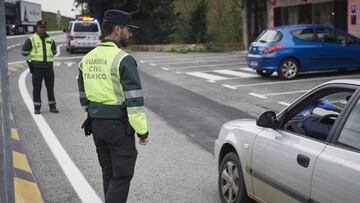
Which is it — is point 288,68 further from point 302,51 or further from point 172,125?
point 172,125

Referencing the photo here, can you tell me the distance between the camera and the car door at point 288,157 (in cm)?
395

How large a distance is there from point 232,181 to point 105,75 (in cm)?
→ 168

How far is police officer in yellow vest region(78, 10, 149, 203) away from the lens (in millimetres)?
4270

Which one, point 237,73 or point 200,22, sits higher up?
point 200,22

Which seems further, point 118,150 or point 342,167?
point 118,150

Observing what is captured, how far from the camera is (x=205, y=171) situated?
22.3ft

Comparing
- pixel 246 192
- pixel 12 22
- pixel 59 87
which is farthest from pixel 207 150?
pixel 12 22

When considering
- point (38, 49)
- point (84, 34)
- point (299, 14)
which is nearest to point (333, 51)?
point (299, 14)

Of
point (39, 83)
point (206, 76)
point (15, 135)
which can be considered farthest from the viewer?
point (206, 76)

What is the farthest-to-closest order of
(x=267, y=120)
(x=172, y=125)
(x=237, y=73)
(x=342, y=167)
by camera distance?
(x=237, y=73)
(x=172, y=125)
(x=267, y=120)
(x=342, y=167)

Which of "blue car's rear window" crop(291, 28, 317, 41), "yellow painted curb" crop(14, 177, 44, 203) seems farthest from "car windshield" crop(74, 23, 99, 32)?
"yellow painted curb" crop(14, 177, 44, 203)

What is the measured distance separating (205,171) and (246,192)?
1.81 meters

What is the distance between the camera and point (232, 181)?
5266 mm

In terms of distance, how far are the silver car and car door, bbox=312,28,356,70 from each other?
12.0m
